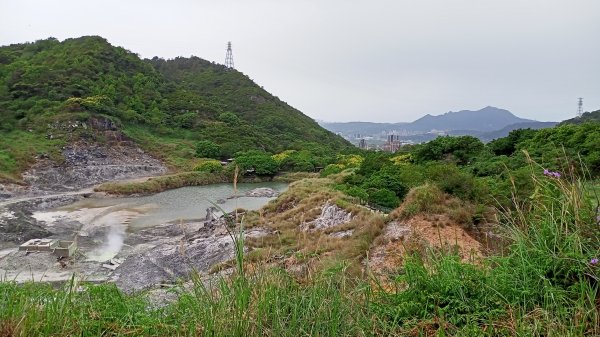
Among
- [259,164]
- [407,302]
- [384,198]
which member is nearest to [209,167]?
[259,164]

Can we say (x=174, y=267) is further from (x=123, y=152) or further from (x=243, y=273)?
(x=123, y=152)

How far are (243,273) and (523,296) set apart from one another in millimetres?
1940

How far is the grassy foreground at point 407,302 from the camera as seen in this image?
2492 millimetres

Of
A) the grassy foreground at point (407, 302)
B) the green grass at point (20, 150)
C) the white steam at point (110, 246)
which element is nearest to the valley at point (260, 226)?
the grassy foreground at point (407, 302)

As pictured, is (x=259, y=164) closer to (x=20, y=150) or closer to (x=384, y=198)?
(x=20, y=150)

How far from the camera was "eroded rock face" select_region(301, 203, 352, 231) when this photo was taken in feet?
48.0

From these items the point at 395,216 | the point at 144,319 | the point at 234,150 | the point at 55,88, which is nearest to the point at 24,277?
the point at 395,216

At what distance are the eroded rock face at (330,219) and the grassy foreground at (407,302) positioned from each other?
37.0 feet

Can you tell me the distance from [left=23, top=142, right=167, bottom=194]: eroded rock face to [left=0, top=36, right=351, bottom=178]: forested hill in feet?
9.70

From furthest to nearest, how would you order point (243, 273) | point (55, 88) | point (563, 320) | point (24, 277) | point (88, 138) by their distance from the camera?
point (55, 88), point (88, 138), point (24, 277), point (243, 273), point (563, 320)

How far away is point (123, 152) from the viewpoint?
1654 inches

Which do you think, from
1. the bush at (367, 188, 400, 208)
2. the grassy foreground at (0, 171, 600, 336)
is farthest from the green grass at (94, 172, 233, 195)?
the grassy foreground at (0, 171, 600, 336)

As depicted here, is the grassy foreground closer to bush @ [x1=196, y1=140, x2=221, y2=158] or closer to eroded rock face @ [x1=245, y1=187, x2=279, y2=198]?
eroded rock face @ [x1=245, y1=187, x2=279, y2=198]

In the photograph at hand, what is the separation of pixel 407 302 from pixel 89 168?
3893 cm
